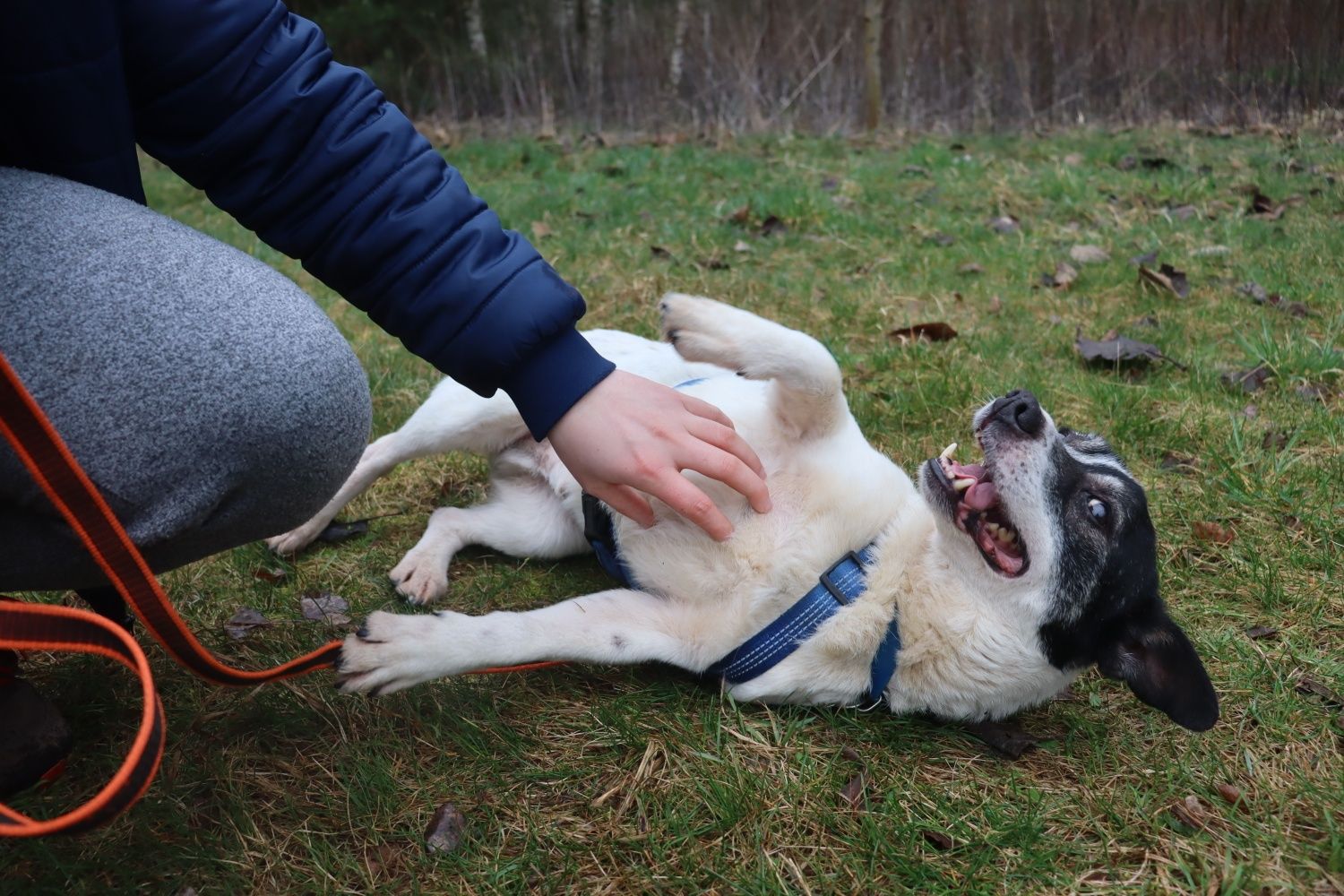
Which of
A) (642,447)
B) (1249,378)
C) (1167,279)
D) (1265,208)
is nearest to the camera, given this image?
(642,447)

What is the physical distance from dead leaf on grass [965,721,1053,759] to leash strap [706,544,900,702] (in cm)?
22

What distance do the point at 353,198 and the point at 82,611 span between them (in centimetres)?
78

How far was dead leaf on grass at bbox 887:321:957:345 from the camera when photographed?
161 inches

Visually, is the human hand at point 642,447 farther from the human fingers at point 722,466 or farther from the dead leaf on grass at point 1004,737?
the dead leaf on grass at point 1004,737

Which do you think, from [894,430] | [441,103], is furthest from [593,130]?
[894,430]

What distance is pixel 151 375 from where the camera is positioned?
1.44 metres

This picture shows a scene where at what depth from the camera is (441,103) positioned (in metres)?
12.7

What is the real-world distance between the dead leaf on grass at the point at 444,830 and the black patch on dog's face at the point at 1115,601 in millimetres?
1266

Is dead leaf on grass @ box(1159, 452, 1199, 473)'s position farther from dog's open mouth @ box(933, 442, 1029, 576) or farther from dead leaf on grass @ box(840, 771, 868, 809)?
dead leaf on grass @ box(840, 771, 868, 809)

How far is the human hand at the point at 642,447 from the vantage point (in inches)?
63.8

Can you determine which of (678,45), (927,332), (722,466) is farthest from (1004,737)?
(678,45)

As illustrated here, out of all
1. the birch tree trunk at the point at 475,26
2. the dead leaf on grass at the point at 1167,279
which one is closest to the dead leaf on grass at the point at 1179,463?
the dead leaf on grass at the point at 1167,279

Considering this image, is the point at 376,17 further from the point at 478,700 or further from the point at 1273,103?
→ the point at 478,700

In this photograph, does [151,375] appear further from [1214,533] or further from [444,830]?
[1214,533]
